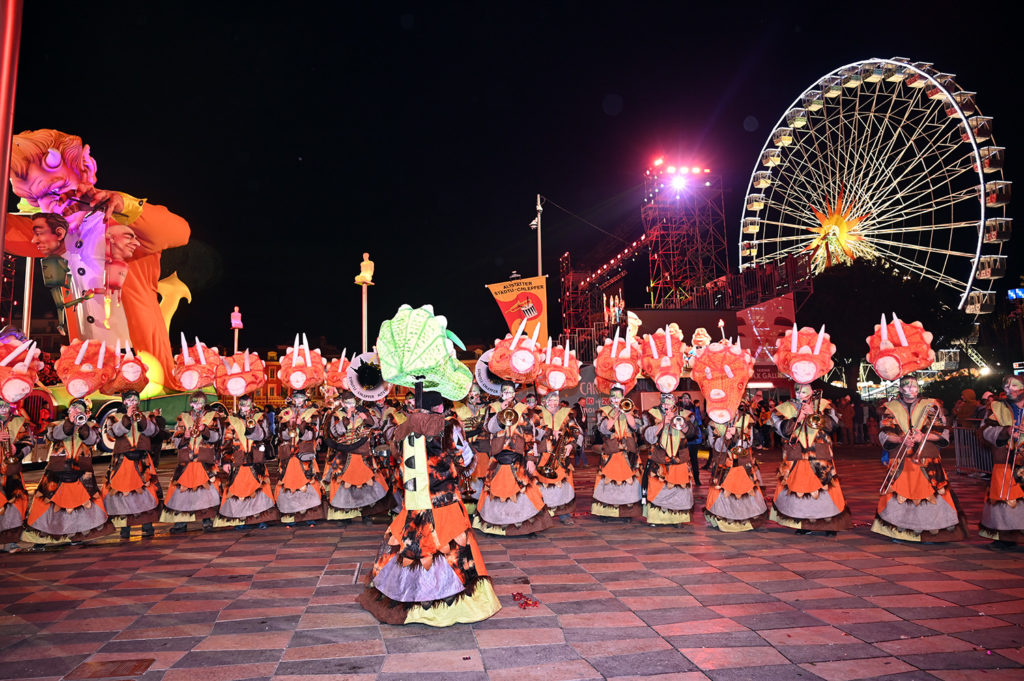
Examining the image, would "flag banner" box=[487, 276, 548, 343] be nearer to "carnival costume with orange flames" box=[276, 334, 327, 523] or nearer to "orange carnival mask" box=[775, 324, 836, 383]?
"carnival costume with orange flames" box=[276, 334, 327, 523]

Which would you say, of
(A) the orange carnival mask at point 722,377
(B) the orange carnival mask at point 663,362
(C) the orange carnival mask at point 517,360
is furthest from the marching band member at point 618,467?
(C) the orange carnival mask at point 517,360

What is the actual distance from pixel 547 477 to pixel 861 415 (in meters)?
16.9

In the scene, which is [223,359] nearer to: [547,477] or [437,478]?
[547,477]

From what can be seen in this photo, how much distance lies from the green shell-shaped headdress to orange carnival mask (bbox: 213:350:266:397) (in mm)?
4875

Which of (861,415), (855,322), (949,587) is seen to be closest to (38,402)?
(949,587)

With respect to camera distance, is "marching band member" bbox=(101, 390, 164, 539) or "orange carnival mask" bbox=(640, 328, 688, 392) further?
"orange carnival mask" bbox=(640, 328, 688, 392)

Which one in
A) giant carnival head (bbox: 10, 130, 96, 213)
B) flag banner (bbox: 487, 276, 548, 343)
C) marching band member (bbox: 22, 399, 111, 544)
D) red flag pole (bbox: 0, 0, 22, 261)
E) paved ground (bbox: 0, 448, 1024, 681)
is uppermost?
giant carnival head (bbox: 10, 130, 96, 213)

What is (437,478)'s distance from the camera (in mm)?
4926

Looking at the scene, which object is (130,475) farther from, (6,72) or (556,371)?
(6,72)

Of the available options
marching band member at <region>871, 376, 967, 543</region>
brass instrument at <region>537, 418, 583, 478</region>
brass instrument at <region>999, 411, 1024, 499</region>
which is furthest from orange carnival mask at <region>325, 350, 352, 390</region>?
brass instrument at <region>999, 411, 1024, 499</region>

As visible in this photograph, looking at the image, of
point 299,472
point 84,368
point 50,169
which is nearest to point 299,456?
point 299,472

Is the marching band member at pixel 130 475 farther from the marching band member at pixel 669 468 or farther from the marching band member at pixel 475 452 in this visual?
the marching band member at pixel 669 468

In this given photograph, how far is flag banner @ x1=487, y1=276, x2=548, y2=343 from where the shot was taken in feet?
48.0

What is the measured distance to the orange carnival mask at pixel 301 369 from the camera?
9359 mm
